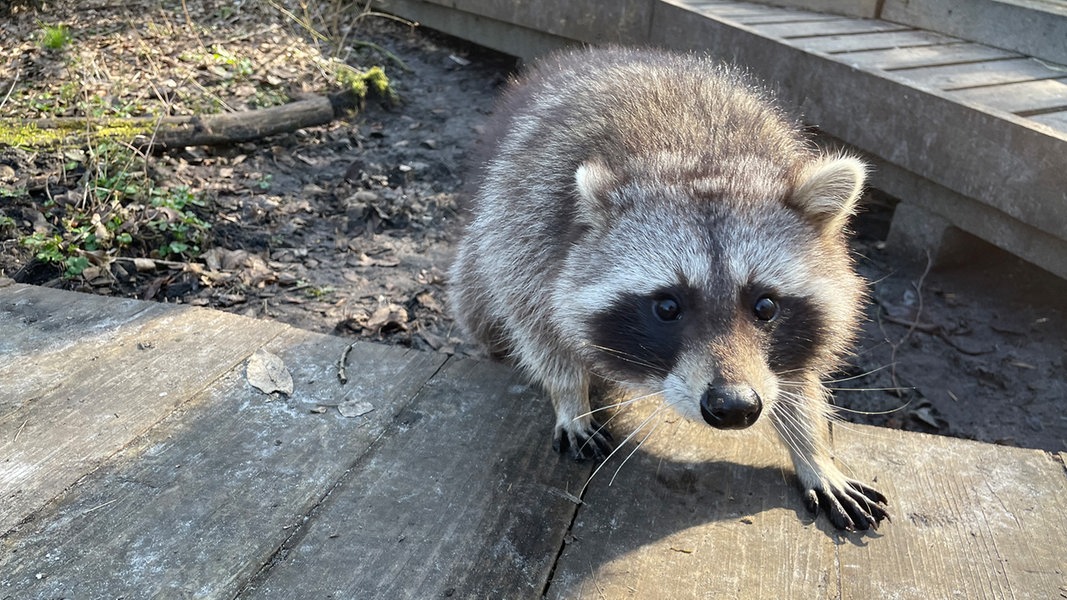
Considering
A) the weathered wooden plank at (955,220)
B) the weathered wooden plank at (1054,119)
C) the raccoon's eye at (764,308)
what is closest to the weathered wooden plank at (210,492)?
the raccoon's eye at (764,308)

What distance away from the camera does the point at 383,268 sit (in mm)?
4070

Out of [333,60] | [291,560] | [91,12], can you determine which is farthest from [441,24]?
[291,560]

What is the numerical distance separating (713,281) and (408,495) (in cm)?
94

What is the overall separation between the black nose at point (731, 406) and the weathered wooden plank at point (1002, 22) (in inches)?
139

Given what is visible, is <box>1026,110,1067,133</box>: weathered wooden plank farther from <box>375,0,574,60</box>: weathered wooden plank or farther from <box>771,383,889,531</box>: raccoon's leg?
<box>375,0,574,60</box>: weathered wooden plank

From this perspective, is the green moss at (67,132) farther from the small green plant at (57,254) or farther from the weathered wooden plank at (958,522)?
the weathered wooden plank at (958,522)

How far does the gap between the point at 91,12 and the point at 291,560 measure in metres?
5.76

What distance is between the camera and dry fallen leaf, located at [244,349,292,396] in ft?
8.10

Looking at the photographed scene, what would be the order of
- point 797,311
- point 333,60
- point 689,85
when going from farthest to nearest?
point 333,60
point 689,85
point 797,311

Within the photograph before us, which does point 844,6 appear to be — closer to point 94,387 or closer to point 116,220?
point 116,220

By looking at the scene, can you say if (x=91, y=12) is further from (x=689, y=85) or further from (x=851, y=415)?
(x=851, y=415)

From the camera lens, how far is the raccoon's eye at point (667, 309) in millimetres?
2182

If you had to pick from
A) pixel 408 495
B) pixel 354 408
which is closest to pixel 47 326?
pixel 354 408

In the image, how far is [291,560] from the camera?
1887 millimetres
